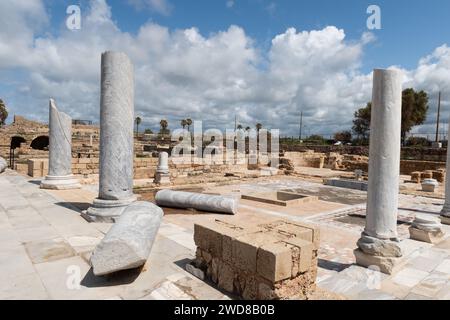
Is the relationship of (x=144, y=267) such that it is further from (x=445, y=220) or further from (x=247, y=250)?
(x=445, y=220)

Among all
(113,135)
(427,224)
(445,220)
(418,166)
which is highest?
(113,135)

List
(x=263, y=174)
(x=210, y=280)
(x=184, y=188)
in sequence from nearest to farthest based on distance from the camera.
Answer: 1. (x=210, y=280)
2. (x=184, y=188)
3. (x=263, y=174)

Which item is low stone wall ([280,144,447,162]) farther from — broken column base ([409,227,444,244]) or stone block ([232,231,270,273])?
stone block ([232,231,270,273])

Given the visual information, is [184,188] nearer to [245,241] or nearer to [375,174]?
[375,174]

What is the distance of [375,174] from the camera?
17.0ft

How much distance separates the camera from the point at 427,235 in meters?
6.62

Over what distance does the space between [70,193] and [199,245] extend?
7226 mm

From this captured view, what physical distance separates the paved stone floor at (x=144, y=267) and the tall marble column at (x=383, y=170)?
15.0 inches

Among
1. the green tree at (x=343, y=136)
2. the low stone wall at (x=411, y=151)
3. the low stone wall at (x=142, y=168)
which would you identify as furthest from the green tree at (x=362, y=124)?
the low stone wall at (x=142, y=168)

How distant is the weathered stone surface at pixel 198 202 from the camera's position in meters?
8.78

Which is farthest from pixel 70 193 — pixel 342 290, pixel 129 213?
pixel 342 290

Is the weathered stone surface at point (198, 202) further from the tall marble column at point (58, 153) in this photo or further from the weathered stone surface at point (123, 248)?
the weathered stone surface at point (123, 248)

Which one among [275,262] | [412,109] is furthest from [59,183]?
[412,109]

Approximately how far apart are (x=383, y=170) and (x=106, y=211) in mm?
5275
